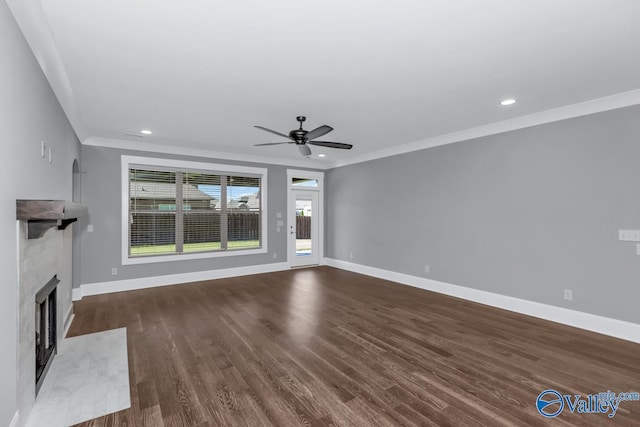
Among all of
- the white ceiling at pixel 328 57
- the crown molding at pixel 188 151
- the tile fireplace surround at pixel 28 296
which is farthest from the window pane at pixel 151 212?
the tile fireplace surround at pixel 28 296

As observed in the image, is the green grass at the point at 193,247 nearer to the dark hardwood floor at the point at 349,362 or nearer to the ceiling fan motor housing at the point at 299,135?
the dark hardwood floor at the point at 349,362

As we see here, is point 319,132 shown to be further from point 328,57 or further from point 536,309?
point 536,309

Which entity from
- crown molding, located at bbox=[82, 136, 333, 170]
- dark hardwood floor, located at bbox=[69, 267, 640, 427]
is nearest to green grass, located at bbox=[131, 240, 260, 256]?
dark hardwood floor, located at bbox=[69, 267, 640, 427]

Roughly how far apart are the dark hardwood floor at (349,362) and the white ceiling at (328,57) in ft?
8.89

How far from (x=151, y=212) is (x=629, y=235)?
704 centimetres

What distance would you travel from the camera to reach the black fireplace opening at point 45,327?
2.46 metres

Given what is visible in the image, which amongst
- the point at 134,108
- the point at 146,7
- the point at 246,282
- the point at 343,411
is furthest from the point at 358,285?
the point at 146,7

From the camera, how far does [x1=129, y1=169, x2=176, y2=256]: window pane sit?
5504mm

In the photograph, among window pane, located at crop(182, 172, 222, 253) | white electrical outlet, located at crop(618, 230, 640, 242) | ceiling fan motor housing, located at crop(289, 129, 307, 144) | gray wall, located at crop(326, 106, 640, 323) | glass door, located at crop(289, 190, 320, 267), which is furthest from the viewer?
glass door, located at crop(289, 190, 320, 267)

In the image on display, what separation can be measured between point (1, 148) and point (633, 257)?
5571 mm

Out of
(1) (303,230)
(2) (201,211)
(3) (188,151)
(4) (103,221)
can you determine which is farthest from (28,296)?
(1) (303,230)

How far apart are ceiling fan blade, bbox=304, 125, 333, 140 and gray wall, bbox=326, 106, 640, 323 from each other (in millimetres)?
2609

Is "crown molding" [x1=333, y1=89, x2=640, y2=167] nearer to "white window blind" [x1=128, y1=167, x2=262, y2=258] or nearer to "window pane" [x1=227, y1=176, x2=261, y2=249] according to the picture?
"window pane" [x1=227, y1=176, x2=261, y2=249]

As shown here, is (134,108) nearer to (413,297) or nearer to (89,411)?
(89,411)
